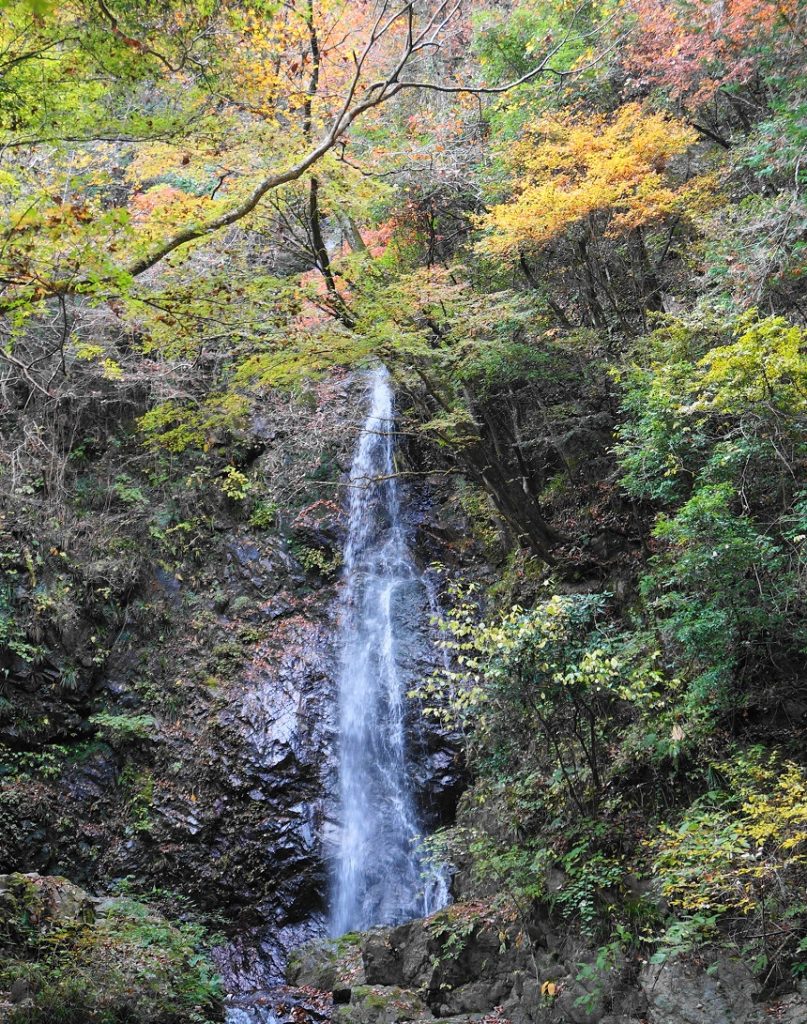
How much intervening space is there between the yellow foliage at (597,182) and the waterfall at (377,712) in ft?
10.3

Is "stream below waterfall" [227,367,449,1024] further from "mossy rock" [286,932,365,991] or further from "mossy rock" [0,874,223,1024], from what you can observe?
"mossy rock" [0,874,223,1024]

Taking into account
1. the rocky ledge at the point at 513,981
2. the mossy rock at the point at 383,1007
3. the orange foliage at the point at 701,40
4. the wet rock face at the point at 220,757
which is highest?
the orange foliage at the point at 701,40

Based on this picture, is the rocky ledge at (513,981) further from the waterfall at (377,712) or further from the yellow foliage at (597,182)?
the yellow foliage at (597,182)

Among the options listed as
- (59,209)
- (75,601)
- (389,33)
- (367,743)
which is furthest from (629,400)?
(389,33)

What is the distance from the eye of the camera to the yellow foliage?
334 inches

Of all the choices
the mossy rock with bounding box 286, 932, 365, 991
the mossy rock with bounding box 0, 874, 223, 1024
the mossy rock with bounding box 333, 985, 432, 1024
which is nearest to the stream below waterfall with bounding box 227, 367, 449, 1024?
the mossy rock with bounding box 286, 932, 365, 991

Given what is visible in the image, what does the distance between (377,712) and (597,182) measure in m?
7.71

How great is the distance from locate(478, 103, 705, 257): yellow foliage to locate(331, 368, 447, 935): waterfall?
3.15 meters

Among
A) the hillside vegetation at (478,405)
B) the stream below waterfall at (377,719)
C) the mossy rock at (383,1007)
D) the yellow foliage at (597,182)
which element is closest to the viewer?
the hillside vegetation at (478,405)

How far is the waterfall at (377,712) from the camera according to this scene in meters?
9.67

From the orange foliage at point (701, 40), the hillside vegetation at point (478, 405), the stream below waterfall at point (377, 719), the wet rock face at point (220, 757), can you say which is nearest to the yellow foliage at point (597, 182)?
the hillside vegetation at point (478, 405)

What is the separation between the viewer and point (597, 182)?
842 cm

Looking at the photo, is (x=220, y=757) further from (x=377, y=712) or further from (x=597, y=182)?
(x=597, y=182)

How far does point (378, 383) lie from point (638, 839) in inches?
402
